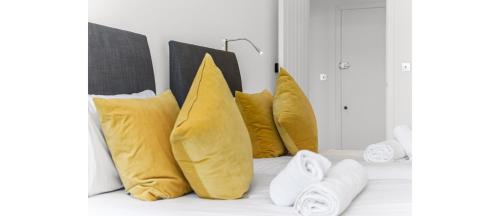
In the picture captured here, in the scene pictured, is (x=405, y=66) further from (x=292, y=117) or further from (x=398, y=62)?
(x=292, y=117)

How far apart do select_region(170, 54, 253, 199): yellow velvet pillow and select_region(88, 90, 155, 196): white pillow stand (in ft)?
0.97

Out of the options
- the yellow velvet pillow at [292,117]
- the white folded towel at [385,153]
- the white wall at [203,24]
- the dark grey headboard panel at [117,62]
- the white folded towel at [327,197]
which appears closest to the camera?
the white folded towel at [327,197]

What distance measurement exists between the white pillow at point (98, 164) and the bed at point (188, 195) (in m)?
0.03

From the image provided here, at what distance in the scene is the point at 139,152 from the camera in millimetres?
1677

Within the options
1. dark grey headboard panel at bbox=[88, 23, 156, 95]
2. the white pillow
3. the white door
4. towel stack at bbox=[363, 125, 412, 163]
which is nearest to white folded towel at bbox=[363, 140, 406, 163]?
towel stack at bbox=[363, 125, 412, 163]

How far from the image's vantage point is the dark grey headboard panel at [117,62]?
2.02 meters

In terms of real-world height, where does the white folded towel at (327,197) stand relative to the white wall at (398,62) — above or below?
below

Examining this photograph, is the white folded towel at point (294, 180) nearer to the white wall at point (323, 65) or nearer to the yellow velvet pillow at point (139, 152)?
the yellow velvet pillow at point (139, 152)

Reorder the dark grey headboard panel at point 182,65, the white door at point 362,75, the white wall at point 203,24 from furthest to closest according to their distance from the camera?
the white door at point 362,75
the dark grey headboard panel at point 182,65
the white wall at point 203,24

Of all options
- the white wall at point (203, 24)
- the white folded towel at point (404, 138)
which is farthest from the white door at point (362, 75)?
the white folded towel at point (404, 138)

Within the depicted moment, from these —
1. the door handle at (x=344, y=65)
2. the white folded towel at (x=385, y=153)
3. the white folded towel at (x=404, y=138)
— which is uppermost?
the door handle at (x=344, y=65)

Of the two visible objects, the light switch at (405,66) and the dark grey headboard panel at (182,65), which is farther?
the light switch at (405,66)
